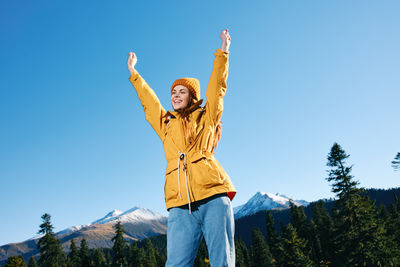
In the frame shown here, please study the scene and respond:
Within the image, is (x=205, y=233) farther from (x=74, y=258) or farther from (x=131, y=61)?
(x=74, y=258)

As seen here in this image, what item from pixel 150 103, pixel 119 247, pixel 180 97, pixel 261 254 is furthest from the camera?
pixel 119 247

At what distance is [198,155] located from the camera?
2895mm

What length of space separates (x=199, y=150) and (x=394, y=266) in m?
26.1

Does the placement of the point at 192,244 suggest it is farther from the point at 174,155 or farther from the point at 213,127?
the point at 213,127

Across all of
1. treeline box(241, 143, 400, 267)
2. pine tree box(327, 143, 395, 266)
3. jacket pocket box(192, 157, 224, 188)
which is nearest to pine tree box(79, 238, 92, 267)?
treeline box(241, 143, 400, 267)

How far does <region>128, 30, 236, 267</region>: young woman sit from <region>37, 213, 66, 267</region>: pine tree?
46948mm

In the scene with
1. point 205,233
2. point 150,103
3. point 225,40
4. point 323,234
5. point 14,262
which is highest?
point 225,40

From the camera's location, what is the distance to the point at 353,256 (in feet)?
74.2

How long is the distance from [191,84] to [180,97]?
219 mm

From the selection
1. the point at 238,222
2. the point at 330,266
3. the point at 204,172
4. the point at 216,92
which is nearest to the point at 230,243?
the point at 204,172

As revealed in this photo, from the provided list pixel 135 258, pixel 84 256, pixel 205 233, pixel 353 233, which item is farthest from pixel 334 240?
pixel 84 256

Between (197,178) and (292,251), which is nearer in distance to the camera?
(197,178)

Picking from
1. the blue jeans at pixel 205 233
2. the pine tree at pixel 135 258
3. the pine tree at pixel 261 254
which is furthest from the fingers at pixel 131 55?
the pine tree at pixel 135 258

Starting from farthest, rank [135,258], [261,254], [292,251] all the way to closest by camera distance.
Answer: [135,258] → [261,254] → [292,251]
